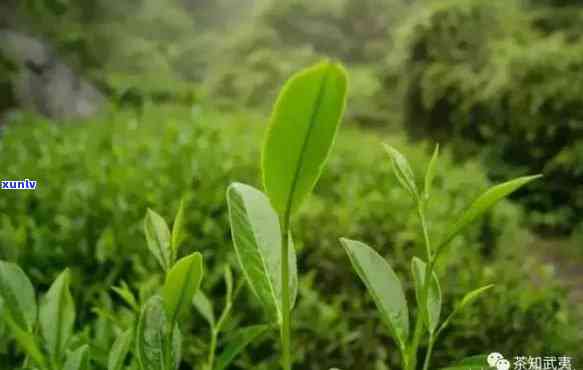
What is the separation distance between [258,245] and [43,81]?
430 cm

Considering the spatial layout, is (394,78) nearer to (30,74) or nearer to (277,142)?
(30,74)

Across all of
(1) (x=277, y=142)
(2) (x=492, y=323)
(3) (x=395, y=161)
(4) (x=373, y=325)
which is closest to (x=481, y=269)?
(2) (x=492, y=323)

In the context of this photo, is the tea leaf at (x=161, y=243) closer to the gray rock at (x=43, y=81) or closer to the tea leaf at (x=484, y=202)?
the tea leaf at (x=484, y=202)

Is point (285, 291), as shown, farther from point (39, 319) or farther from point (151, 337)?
point (39, 319)

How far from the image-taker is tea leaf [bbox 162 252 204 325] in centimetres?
39

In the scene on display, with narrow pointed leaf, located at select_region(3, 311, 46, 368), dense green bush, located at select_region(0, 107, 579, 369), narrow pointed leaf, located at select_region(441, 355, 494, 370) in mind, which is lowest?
dense green bush, located at select_region(0, 107, 579, 369)

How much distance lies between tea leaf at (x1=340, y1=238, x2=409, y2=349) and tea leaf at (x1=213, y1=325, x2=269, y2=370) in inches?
3.4

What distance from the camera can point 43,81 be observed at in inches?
171

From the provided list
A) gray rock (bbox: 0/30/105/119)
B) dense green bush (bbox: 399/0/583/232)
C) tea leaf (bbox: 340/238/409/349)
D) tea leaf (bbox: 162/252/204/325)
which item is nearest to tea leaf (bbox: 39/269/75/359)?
tea leaf (bbox: 162/252/204/325)

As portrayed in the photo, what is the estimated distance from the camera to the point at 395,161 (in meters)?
0.45

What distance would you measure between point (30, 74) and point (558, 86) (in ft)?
10.7

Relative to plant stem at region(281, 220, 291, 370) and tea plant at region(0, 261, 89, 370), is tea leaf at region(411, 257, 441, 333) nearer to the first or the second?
plant stem at region(281, 220, 291, 370)

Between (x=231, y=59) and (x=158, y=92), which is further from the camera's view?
(x=231, y=59)

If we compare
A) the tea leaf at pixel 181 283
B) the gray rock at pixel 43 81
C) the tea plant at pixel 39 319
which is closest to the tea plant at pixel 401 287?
the tea leaf at pixel 181 283
